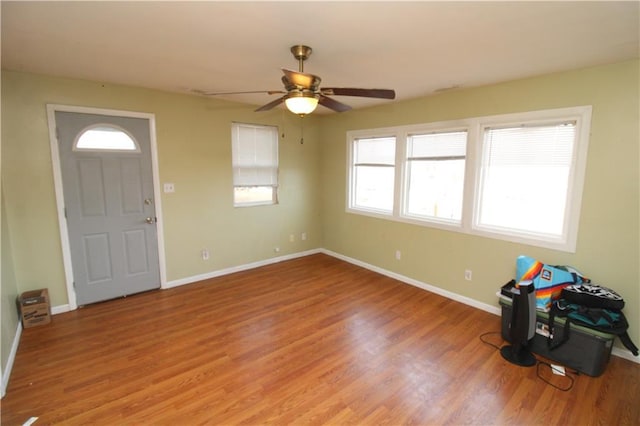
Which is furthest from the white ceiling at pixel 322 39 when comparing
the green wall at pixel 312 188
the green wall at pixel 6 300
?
the green wall at pixel 6 300

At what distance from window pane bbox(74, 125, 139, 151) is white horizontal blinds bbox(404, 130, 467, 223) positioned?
3516mm

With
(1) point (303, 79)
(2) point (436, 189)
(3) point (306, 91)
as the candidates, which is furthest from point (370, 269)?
(1) point (303, 79)

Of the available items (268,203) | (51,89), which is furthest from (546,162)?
(51,89)

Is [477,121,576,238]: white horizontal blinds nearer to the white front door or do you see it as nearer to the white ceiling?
the white ceiling

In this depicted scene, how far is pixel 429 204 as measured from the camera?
3898mm

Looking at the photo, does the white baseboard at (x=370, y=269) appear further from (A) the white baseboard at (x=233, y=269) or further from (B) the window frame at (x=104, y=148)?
(B) the window frame at (x=104, y=148)

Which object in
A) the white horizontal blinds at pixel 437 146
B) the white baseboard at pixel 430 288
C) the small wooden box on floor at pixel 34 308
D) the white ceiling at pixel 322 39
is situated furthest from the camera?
the white horizontal blinds at pixel 437 146

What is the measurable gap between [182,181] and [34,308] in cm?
195

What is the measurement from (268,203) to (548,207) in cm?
363

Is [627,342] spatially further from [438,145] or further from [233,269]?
[233,269]

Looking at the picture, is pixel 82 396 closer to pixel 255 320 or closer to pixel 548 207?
pixel 255 320

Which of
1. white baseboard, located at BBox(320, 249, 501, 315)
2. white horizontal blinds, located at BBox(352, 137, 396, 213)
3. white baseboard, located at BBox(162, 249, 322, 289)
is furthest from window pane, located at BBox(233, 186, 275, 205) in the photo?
white baseboard, located at BBox(320, 249, 501, 315)

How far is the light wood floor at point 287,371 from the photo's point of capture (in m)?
1.95

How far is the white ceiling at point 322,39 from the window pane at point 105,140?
0.58 metres
